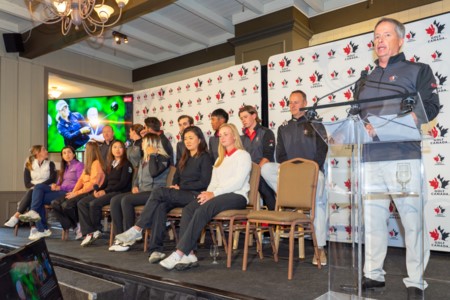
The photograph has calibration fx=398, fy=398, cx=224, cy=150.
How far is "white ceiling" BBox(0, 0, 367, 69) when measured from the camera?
582 centimetres

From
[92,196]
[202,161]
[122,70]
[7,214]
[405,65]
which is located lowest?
[7,214]

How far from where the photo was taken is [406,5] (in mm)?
5117

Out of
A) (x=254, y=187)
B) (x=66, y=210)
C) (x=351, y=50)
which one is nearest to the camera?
(x=254, y=187)

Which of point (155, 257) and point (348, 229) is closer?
point (348, 229)

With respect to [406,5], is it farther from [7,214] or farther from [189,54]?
[7,214]

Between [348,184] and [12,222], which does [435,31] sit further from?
[12,222]

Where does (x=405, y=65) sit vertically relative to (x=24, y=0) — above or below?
below

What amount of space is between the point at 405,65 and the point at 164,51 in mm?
6294

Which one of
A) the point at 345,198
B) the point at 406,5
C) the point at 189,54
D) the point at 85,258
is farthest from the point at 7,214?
the point at 406,5

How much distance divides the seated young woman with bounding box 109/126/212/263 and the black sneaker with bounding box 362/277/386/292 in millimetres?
1719

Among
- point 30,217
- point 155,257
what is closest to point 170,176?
point 155,257

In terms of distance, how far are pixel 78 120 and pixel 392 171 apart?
6281mm

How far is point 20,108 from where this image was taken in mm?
6754

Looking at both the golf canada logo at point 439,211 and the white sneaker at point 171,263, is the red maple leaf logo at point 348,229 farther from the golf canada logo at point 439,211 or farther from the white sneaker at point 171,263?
the golf canada logo at point 439,211
